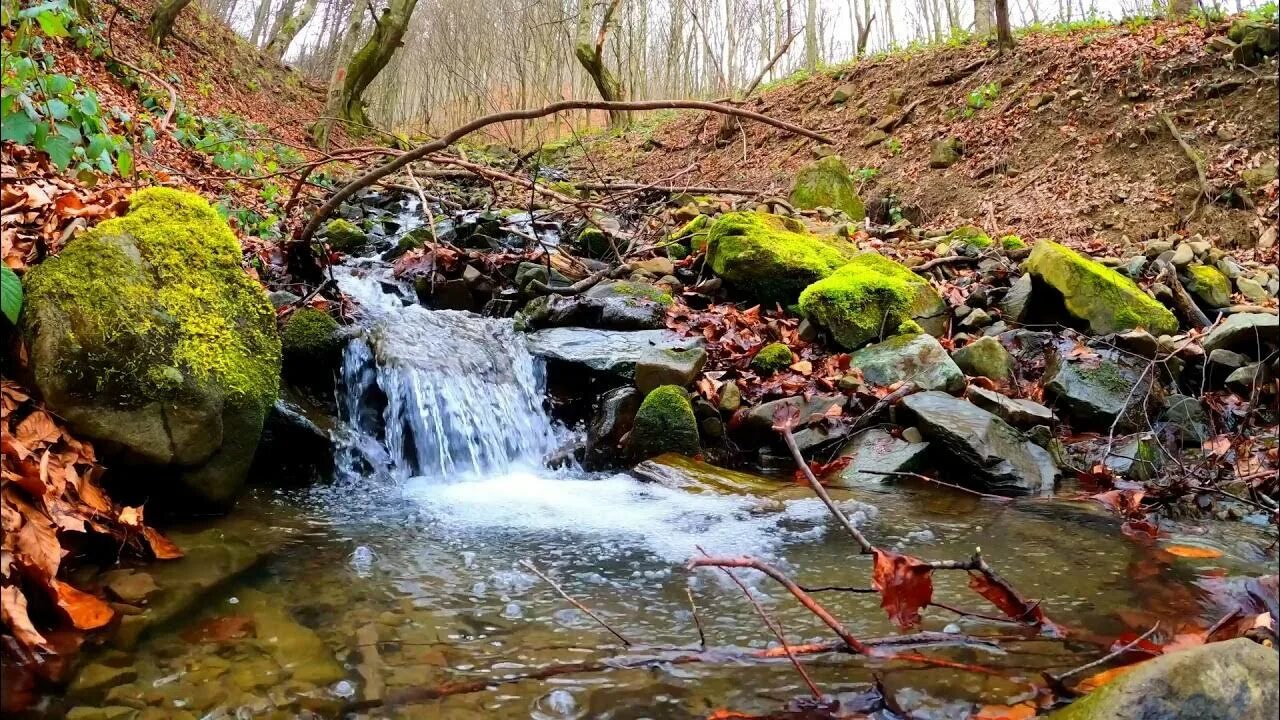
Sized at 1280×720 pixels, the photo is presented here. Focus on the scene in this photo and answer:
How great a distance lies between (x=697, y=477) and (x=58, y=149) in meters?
3.43

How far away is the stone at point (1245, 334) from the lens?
5.12 meters

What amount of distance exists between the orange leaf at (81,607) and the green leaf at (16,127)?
1499 millimetres

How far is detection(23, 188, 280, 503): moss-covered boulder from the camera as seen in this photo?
295 centimetres

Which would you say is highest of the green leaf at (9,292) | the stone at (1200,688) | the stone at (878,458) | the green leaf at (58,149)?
the green leaf at (58,149)

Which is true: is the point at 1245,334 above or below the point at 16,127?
below

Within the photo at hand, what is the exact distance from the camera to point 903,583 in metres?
2.17

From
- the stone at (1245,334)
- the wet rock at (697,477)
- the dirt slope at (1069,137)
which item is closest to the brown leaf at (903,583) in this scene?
the wet rock at (697,477)

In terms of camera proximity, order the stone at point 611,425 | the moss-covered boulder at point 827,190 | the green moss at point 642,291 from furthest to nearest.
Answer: the moss-covered boulder at point 827,190
the green moss at point 642,291
the stone at point 611,425

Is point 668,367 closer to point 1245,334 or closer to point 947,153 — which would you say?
point 1245,334

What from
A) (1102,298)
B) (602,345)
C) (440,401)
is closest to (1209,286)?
(1102,298)

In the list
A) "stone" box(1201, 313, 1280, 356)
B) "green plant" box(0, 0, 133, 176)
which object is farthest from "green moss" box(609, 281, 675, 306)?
"stone" box(1201, 313, 1280, 356)

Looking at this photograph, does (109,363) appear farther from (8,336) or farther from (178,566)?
(178,566)

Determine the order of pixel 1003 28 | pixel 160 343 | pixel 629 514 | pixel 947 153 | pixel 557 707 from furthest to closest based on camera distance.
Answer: pixel 1003 28 < pixel 947 153 < pixel 629 514 < pixel 160 343 < pixel 557 707

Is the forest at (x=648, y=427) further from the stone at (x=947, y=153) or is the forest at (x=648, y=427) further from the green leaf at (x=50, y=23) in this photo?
the stone at (x=947, y=153)
